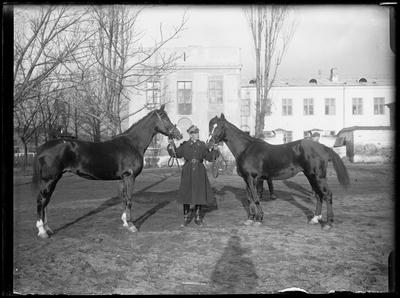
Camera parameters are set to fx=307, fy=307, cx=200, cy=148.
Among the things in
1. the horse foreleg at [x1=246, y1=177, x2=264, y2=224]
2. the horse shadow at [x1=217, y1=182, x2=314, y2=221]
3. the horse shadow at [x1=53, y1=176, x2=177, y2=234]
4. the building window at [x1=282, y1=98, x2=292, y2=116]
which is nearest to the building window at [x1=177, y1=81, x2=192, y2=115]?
the building window at [x1=282, y1=98, x2=292, y2=116]

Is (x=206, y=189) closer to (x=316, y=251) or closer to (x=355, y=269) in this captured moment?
(x=316, y=251)

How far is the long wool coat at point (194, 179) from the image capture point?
20.3 ft

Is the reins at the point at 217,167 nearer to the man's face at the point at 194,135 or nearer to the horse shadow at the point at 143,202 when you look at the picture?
the man's face at the point at 194,135

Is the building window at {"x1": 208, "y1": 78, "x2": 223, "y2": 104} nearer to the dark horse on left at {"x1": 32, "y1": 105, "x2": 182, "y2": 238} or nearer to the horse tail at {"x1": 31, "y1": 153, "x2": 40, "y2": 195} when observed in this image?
the dark horse on left at {"x1": 32, "y1": 105, "x2": 182, "y2": 238}

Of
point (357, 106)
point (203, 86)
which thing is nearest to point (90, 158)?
point (203, 86)

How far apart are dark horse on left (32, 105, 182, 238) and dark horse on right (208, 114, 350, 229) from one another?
1.39 m

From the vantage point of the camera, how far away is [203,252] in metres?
4.75

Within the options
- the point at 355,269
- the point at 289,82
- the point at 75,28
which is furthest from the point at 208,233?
the point at 289,82

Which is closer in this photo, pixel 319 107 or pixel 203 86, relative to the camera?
pixel 203 86

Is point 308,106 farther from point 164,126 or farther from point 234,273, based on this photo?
point 234,273

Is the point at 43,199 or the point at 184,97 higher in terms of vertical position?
the point at 184,97

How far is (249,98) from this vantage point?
1363 inches

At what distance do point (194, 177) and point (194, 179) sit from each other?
1.6 inches
